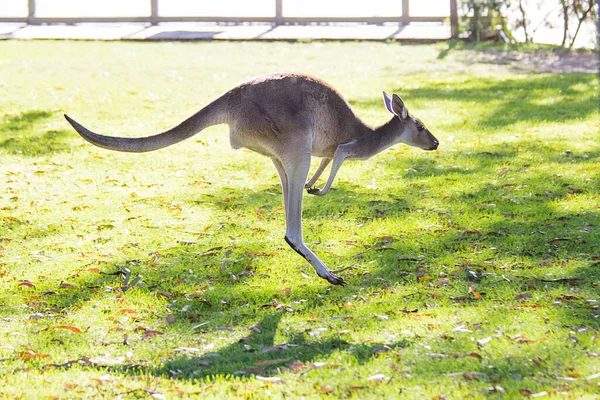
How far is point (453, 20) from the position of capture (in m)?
15.8

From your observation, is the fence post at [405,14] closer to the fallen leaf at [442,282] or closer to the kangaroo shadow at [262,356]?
the fallen leaf at [442,282]

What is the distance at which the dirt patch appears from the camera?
13.4 meters

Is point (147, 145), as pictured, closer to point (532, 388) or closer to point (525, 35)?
point (532, 388)

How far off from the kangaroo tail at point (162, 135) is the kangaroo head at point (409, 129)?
113 cm

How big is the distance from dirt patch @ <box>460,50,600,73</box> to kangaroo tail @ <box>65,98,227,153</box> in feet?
29.4

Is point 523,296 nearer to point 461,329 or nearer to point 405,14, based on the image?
point 461,329

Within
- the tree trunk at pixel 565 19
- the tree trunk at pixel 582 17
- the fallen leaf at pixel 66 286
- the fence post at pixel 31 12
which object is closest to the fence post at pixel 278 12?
the fence post at pixel 31 12

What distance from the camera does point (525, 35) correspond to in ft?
51.2

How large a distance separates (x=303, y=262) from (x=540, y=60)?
30.3ft

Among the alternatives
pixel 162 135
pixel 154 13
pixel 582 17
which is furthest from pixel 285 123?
pixel 154 13

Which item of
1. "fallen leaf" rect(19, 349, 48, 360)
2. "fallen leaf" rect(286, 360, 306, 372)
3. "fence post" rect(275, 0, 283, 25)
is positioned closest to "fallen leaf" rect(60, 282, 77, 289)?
"fallen leaf" rect(19, 349, 48, 360)

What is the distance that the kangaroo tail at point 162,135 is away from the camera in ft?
15.2

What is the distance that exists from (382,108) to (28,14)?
9.98 m

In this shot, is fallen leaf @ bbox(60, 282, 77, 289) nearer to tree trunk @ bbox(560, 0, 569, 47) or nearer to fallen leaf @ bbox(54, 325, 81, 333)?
fallen leaf @ bbox(54, 325, 81, 333)
